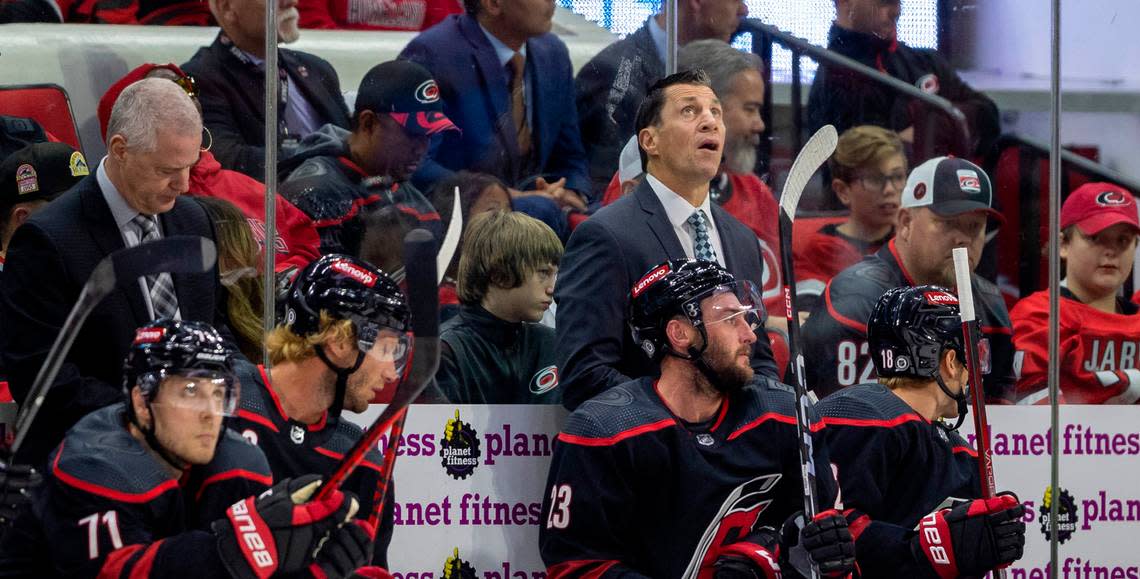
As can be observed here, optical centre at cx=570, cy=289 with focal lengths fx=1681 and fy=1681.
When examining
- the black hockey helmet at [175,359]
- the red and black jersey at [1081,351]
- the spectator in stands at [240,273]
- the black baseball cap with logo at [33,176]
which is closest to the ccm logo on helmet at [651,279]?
the spectator in stands at [240,273]

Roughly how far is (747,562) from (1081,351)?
154cm

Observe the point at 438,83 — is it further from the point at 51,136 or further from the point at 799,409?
the point at 799,409

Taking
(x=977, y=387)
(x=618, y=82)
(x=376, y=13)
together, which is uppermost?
(x=376, y=13)

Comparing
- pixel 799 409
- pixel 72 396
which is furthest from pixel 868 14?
pixel 72 396

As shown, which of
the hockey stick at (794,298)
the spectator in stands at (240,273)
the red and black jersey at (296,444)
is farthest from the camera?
the spectator in stands at (240,273)

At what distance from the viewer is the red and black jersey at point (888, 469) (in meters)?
3.47

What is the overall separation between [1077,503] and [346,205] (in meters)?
2.02

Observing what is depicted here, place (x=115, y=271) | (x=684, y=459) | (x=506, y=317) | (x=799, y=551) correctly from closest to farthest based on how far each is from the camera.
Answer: (x=115, y=271)
(x=799, y=551)
(x=684, y=459)
(x=506, y=317)

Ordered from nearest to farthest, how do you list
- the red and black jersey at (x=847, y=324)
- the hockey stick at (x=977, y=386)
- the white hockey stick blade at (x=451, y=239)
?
1. the hockey stick at (x=977, y=386)
2. the white hockey stick blade at (x=451, y=239)
3. the red and black jersey at (x=847, y=324)

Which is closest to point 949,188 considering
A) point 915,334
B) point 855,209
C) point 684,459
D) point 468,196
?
point 855,209

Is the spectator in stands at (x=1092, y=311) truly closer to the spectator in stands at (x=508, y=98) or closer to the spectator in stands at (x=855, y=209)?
the spectator in stands at (x=855, y=209)

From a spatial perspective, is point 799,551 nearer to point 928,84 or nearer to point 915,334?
point 915,334

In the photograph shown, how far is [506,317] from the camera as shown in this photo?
395cm

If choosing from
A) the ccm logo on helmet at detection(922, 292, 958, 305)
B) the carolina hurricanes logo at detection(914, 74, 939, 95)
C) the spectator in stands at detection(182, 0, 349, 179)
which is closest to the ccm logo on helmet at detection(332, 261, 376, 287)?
the spectator in stands at detection(182, 0, 349, 179)
